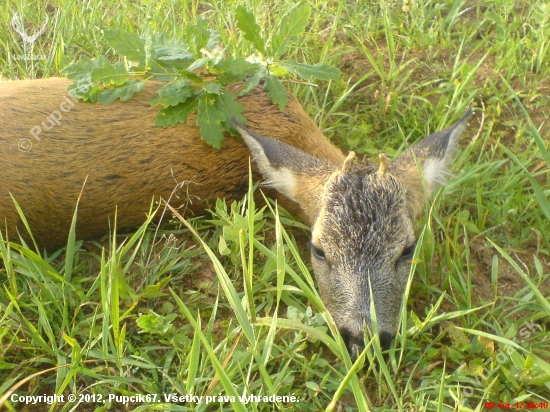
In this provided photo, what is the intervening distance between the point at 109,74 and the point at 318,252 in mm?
2025

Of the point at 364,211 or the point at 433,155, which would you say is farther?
the point at 433,155

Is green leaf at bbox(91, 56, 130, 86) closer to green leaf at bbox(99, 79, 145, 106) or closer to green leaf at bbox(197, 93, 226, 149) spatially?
green leaf at bbox(99, 79, 145, 106)

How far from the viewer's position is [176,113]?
4.09 meters

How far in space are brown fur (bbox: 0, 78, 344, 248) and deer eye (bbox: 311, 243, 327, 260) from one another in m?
0.87

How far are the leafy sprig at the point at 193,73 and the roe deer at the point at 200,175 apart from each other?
0.13m

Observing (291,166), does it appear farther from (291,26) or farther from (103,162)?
(103,162)

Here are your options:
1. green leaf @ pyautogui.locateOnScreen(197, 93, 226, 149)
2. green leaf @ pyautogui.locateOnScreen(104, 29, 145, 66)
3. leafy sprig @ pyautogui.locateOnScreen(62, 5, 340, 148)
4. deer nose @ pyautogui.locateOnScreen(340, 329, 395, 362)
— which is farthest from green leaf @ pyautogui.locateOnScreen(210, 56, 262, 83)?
deer nose @ pyautogui.locateOnScreen(340, 329, 395, 362)

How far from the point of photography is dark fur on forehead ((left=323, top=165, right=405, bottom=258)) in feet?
11.1

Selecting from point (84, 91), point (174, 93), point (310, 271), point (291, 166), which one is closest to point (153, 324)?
point (310, 271)

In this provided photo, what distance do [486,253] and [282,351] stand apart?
6.26ft

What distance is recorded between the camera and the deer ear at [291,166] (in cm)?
393

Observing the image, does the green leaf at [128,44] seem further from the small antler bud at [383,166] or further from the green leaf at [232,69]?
the small antler bud at [383,166]

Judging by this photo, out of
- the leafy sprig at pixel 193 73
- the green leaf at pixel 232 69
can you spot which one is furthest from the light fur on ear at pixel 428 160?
the green leaf at pixel 232 69

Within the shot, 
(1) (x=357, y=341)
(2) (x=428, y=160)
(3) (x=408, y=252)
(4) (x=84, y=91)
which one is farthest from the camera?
(4) (x=84, y=91)
